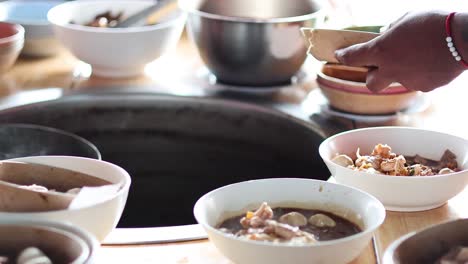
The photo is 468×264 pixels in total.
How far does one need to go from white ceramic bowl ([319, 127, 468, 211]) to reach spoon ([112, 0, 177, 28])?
883 mm

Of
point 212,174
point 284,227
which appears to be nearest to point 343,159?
point 284,227

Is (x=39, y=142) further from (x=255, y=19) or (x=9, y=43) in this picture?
(x=255, y=19)

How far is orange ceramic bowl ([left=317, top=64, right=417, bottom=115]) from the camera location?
1917 mm

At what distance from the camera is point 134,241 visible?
1.40m

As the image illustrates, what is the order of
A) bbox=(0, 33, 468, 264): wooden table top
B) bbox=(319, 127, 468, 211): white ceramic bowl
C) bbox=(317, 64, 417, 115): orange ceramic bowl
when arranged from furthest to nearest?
bbox=(317, 64, 417, 115): orange ceramic bowl
bbox=(319, 127, 468, 211): white ceramic bowl
bbox=(0, 33, 468, 264): wooden table top

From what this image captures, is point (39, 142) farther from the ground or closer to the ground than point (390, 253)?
closer to the ground

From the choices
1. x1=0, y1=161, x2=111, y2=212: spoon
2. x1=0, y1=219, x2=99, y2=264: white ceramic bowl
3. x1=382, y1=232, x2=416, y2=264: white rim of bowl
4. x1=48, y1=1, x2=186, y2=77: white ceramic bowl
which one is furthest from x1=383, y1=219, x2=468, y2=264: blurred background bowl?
x1=48, y1=1, x2=186, y2=77: white ceramic bowl

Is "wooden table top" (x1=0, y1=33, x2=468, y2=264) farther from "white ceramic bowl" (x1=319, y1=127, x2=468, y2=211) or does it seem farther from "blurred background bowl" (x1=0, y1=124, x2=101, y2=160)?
"blurred background bowl" (x1=0, y1=124, x2=101, y2=160)

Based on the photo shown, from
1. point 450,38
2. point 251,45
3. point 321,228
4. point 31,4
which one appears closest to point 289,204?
point 321,228

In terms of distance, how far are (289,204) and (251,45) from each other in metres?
0.80

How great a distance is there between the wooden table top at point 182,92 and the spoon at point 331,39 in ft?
0.87

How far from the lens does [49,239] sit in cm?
116

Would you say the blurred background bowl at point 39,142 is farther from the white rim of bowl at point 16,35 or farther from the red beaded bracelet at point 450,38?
the red beaded bracelet at point 450,38

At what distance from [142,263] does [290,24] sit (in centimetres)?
94
